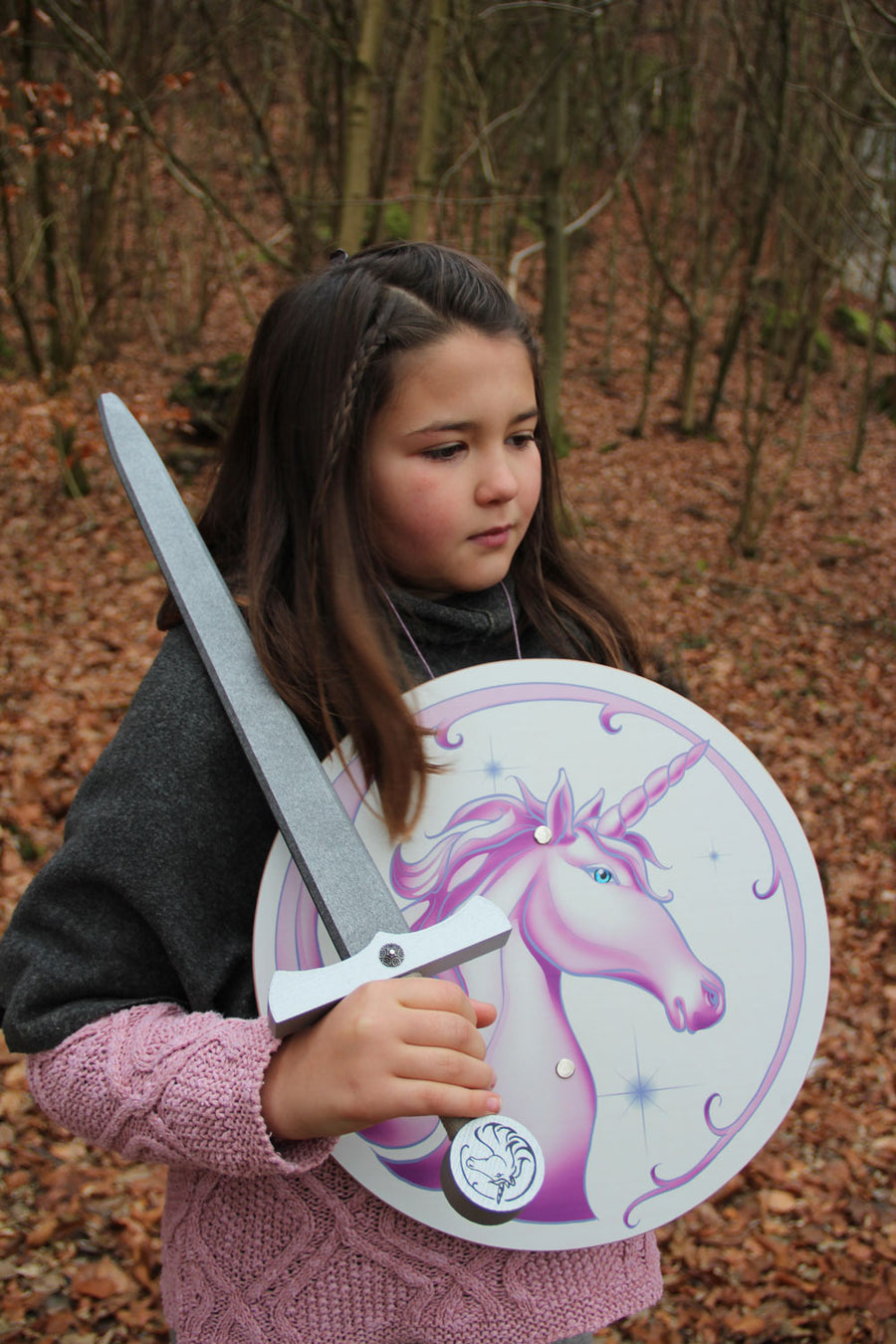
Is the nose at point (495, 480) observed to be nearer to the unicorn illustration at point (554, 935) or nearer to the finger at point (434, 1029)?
the unicorn illustration at point (554, 935)

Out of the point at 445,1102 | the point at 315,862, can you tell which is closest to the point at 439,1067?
the point at 445,1102

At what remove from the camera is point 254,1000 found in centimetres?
119

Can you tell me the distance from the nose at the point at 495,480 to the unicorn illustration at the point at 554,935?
337 mm

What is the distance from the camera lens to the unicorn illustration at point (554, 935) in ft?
3.63

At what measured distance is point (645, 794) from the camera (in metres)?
1.22

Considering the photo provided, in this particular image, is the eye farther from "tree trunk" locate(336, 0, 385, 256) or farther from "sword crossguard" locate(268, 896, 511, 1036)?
"tree trunk" locate(336, 0, 385, 256)

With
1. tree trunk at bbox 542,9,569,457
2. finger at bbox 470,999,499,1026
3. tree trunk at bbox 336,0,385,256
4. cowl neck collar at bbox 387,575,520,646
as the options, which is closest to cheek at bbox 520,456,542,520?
cowl neck collar at bbox 387,575,520,646

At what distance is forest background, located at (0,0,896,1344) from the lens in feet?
9.21

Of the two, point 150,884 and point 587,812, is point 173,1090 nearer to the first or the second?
point 150,884

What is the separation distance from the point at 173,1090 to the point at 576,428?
932cm

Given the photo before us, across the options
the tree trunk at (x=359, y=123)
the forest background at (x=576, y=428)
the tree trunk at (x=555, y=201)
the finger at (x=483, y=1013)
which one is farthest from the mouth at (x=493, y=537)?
the tree trunk at (x=555, y=201)

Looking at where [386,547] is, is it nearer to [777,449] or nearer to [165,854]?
[165,854]

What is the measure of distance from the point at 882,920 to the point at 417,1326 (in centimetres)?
338

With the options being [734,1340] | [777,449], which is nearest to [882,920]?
[734,1340]
